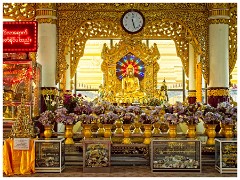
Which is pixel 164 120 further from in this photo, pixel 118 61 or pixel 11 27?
pixel 118 61

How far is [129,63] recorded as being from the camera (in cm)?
1113

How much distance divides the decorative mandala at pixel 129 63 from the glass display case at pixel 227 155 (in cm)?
548

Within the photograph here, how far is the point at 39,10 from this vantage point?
8.88 m

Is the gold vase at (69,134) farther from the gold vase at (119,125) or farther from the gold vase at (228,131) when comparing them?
the gold vase at (228,131)

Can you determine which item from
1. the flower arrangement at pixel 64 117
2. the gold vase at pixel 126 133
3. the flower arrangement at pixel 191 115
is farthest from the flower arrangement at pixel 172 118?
the flower arrangement at pixel 64 117

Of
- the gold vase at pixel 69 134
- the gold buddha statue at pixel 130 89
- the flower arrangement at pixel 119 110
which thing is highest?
the gold buddha statue at pixel 130 89

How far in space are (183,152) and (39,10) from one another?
4.48m

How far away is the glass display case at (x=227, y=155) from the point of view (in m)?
5.78

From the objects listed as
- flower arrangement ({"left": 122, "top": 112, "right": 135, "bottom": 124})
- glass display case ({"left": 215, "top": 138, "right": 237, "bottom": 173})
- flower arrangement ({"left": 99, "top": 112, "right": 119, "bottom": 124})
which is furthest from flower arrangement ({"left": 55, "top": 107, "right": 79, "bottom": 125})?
glass display case ({"left": 215, "top": 138, "right": 237, "bottom": 173})

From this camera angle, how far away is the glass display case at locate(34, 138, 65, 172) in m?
5.81

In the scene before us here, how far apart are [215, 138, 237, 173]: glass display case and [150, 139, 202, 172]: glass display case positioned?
0.27 metres

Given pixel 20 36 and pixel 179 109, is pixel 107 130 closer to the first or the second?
pixel 179 109

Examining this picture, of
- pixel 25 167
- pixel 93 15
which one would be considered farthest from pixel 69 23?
pixel 25 167

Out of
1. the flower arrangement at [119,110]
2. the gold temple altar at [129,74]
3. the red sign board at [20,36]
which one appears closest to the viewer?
the flower arrangement at [119,110]
